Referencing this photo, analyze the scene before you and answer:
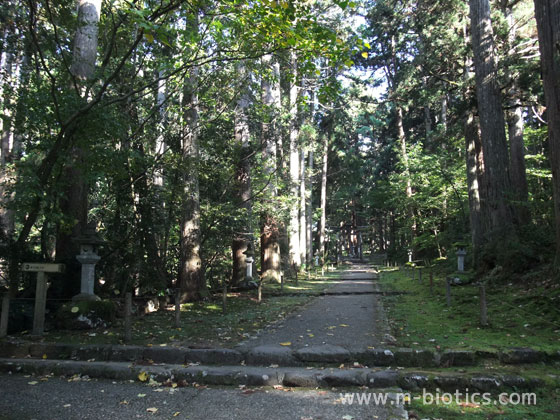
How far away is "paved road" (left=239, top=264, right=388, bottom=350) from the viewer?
5.98 m

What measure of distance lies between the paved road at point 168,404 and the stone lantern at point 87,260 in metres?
2.98

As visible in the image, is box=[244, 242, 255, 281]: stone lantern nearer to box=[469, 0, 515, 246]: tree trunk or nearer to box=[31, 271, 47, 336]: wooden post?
box=[31, 271, 47, 336]: wooden post

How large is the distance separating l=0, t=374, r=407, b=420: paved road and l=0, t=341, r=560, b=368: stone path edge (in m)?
0.75

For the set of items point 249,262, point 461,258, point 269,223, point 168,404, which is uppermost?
point 269,223

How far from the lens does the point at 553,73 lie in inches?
271

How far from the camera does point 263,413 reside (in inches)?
144

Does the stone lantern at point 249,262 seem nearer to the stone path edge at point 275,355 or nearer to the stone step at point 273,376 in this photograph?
the stone path edge at point 275,355

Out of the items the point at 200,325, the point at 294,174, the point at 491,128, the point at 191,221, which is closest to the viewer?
Answer: the point at 200,325

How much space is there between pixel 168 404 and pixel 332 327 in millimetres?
4050

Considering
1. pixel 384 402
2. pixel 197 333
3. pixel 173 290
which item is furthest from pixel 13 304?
pixel 384 402

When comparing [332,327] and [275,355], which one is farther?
[332,327]

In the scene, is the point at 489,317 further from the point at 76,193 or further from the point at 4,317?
the point at 76,193

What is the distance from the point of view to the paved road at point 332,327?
5.98 m

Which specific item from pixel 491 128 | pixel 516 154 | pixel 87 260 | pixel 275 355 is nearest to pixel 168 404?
pixel 275 355
